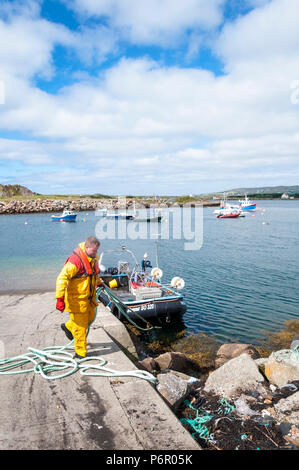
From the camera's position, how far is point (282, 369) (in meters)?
6.37

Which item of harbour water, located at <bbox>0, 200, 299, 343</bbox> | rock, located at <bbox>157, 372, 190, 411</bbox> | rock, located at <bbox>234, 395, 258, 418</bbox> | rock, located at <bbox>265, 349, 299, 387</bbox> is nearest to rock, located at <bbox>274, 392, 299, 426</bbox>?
rock, located at <bbox>234, 395, 258, 418</bbox>

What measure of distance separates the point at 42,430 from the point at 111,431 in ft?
2.62

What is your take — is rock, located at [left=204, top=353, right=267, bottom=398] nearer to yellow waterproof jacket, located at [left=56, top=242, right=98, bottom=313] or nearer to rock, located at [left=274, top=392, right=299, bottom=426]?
rock, located at [left=274, top=392, right=299, bottom=426]

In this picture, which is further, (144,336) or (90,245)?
(144,336)

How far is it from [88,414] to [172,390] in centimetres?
169

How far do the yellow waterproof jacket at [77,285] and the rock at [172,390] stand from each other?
1.77 m

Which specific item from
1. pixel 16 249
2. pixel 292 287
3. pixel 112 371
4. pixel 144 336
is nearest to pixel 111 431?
pixel 112 371

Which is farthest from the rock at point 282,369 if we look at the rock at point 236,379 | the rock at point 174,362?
the rock at point 174,362

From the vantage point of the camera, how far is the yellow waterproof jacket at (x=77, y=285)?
5.07 m

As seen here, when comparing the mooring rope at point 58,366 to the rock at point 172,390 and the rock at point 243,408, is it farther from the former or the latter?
the rock at point 243,408

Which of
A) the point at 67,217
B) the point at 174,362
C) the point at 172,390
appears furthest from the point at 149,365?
the point at 67,217

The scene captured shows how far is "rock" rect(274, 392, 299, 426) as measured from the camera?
4.74m
